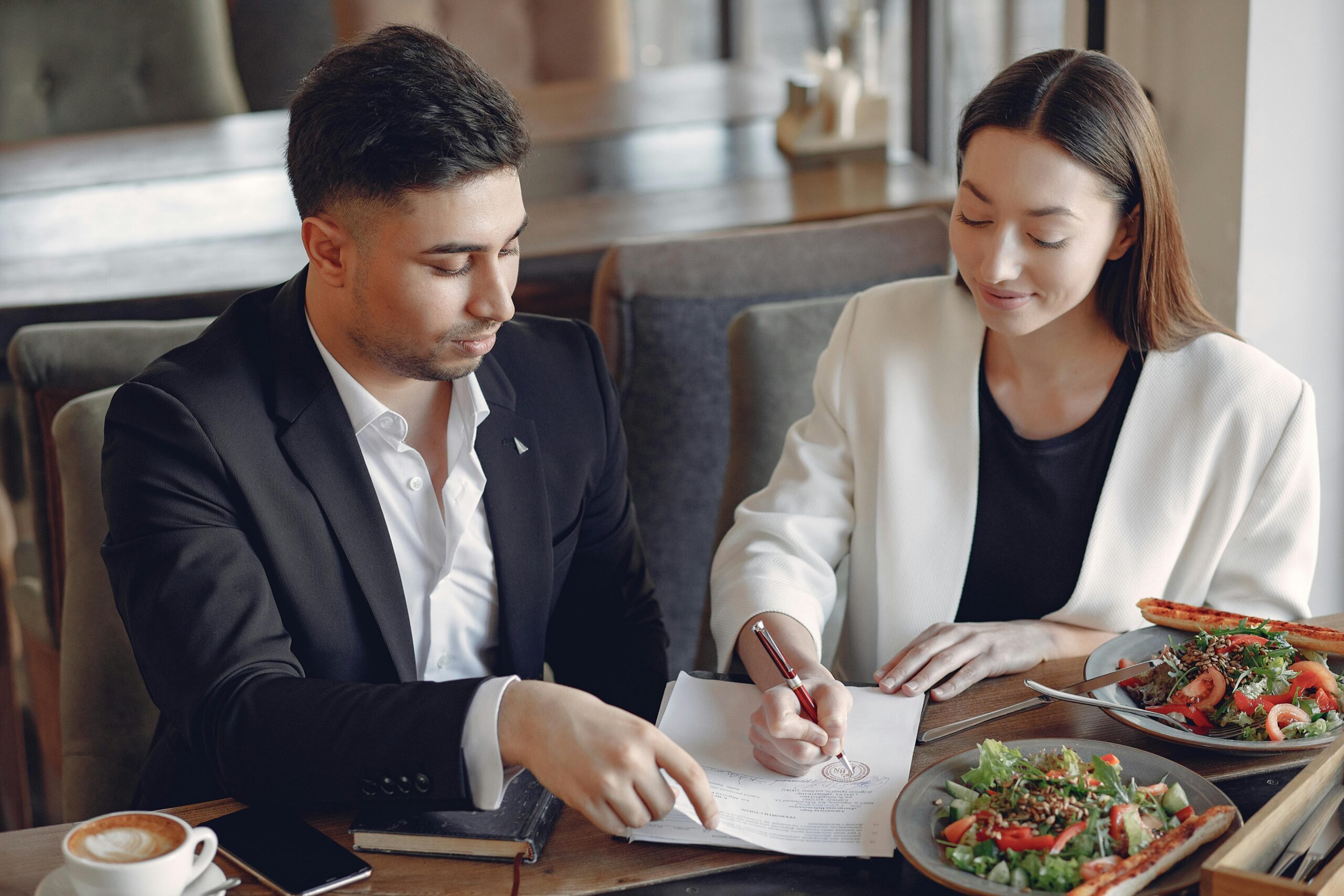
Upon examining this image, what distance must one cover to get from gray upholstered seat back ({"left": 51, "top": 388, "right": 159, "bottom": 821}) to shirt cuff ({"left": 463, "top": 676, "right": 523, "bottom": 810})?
69 cm

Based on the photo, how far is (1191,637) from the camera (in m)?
1.18

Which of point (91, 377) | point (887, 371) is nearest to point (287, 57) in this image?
point (91, 377)

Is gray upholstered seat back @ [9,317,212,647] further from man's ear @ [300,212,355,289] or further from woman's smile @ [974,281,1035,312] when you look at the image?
woman's smile @ [974,281,1035,312]

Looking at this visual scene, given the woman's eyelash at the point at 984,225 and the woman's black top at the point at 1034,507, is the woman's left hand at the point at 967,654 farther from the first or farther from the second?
the woman's eyelash at the point at 984,225

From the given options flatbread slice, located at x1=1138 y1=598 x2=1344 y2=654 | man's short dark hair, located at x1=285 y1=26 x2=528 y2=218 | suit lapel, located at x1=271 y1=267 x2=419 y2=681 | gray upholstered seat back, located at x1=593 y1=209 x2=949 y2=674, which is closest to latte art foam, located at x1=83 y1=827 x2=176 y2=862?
suit lapel, located at x1=271 y1=267 x2=419 y2=681

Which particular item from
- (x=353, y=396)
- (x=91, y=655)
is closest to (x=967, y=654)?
(x=353, y=396)

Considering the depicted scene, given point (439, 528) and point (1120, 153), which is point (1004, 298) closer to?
point (1120, 153)

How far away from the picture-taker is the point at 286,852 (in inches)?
37.1

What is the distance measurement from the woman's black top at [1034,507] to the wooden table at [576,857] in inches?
14.7

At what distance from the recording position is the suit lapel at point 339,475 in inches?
47.1

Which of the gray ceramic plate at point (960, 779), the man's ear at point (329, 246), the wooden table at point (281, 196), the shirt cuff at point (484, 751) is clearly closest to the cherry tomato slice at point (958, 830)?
the gray ceramic plate at point (960, 779)

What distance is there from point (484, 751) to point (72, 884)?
303 millimetres

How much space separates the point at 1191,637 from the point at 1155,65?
1.26 m

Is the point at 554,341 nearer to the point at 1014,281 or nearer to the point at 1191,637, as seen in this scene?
the point at 1014,281
